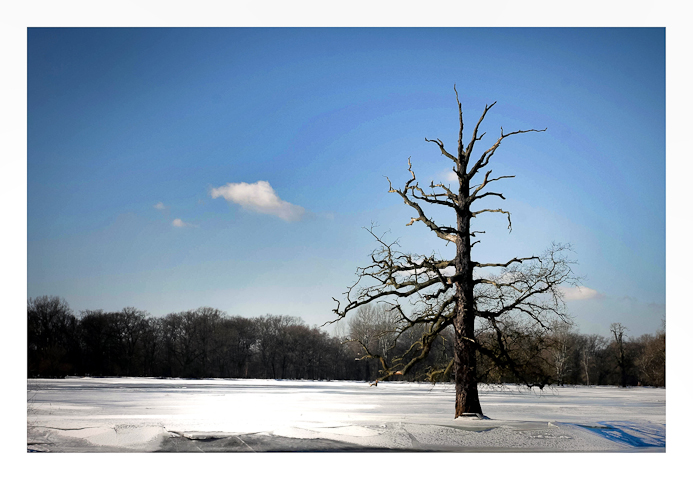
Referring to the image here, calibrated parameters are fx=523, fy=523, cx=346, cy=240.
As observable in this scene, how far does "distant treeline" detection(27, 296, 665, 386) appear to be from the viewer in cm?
2656

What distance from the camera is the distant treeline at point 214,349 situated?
87.1ft

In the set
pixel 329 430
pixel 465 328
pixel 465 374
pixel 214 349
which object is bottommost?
pixel 214 349

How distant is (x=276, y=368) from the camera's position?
38094 mm

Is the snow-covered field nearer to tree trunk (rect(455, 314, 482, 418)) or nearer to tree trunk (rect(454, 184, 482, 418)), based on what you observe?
tree trunk (rect(455, 314, 482, 418))

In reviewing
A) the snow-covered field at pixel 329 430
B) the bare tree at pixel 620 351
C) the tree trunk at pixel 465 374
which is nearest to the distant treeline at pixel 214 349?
the bare tree at pixel 620 351

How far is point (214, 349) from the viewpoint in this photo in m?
39.5

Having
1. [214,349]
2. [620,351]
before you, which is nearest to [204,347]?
[214,349]

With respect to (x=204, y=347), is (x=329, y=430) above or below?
above

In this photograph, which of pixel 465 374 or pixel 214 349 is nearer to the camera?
pixel 465 374

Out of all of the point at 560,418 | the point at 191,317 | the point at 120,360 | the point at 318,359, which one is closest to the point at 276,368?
the point at 318,359

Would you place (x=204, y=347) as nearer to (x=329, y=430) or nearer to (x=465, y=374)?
(x=329, y=430)
